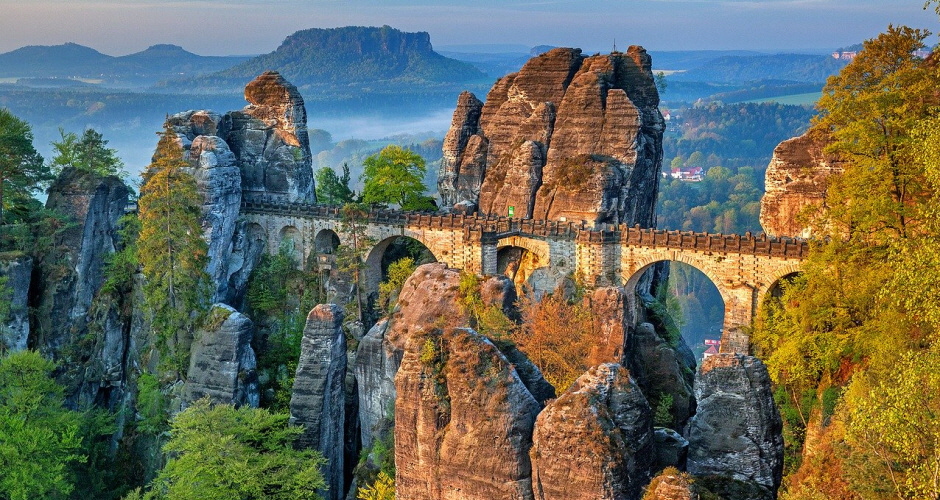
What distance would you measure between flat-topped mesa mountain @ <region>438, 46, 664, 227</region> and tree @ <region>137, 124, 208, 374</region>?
540 inches

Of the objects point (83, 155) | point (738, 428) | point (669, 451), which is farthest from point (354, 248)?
point (738, 428)

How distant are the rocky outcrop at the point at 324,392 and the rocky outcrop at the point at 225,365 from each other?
374 centimetres

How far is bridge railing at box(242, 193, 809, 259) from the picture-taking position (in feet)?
134

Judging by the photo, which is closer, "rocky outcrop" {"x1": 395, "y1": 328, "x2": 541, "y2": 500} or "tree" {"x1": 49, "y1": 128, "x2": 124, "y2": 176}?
"rocky outcrop" {"x1": 395, "y1": 328, "x2": 541, "y2": 500}

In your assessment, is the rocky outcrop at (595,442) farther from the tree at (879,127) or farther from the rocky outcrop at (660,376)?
the rocky outcrop at (660,376)

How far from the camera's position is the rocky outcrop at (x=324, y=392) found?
37656 millimetres

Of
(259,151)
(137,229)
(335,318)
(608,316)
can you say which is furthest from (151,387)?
(608,316)

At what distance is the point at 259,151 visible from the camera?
56375mm

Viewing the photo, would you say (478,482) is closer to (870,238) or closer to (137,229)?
(870,238)

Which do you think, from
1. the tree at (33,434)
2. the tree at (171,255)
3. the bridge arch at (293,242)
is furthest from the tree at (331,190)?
the tree at (33,434)

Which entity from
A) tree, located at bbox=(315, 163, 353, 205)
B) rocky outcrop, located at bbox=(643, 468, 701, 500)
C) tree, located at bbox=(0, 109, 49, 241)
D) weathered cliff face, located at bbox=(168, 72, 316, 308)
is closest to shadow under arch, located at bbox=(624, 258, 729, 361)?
tree, located at bbox=(315, 163, 353, 205)

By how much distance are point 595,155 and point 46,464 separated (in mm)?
26813

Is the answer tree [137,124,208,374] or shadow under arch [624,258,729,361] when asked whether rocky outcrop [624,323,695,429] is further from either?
shadow under arch [624,258,729,361]

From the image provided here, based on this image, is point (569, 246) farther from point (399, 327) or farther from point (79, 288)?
point (79, 288)
